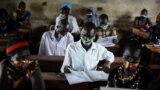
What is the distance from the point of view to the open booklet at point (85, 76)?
3.07 m

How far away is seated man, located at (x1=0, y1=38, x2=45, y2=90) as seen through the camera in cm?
253

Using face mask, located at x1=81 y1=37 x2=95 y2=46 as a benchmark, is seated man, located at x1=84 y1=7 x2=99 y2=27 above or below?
above

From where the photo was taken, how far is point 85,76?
3.16 m

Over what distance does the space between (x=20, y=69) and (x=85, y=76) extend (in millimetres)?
767

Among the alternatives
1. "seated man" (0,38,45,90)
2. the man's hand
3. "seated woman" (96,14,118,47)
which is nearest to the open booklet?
the man's hand

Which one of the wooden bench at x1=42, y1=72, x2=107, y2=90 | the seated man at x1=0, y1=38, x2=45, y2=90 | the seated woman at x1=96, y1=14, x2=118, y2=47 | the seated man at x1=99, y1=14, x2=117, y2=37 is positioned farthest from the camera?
the seated man at x1=99, y1=14, x2=117, y2=37

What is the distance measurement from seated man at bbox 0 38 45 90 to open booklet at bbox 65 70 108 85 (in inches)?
21.1

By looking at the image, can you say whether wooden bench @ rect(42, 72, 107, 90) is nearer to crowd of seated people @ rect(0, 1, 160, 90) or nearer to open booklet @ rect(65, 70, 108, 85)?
open booklet @ rect(65, 70, 108, 85)

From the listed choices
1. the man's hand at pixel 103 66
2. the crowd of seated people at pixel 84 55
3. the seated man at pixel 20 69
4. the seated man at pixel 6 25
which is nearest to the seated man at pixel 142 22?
the crowd of seated people at pixel 84 55

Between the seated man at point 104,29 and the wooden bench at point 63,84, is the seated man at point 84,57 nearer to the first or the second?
the wooden bench at point 63,84

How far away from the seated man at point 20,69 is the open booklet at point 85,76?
0.54 metres

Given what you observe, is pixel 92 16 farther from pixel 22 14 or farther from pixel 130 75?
pixel 130 75

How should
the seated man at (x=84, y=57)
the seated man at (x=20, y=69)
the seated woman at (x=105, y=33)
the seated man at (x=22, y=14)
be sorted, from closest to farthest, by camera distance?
the seated man at (x=20, y=69) < the seated man at (x=84, y=57) < the seated woman at (x=105, y=33) < the seated man at (x=22, y=14)

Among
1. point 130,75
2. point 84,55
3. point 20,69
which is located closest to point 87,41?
point 84,55
